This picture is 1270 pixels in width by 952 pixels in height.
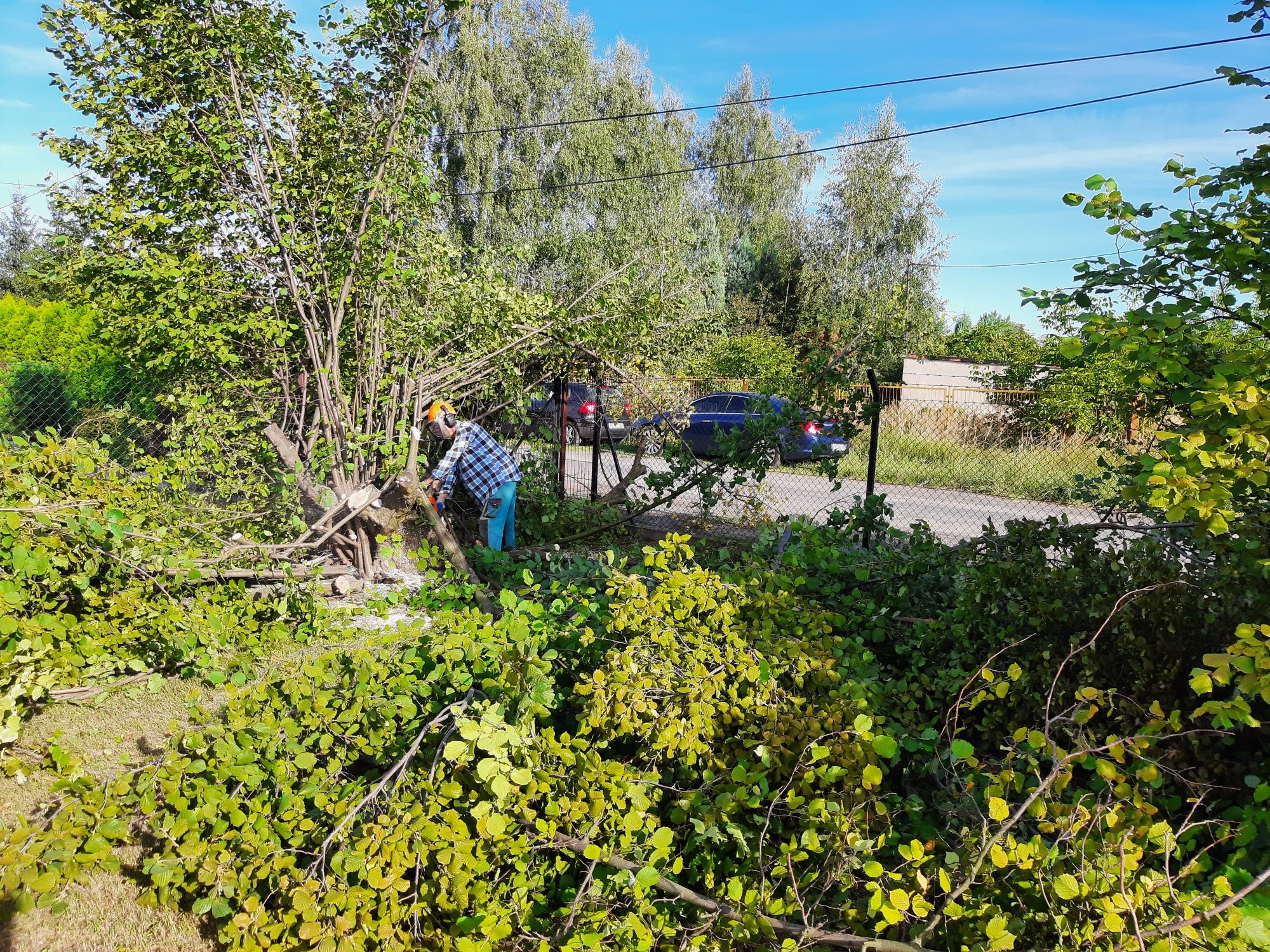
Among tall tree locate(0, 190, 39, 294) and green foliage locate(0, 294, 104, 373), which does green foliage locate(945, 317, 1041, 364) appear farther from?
tall tree locate(0, 190, 39, 294)

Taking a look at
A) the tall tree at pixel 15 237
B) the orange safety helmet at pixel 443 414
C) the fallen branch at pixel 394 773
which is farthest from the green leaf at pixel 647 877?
the tall tree at pixel 15 237

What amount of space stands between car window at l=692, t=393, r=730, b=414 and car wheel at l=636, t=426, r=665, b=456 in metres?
9.01

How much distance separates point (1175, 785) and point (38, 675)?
4375 mm

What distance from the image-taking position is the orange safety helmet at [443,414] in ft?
20.2

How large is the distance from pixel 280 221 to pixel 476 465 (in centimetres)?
222

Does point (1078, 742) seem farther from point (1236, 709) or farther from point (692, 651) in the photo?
point (692, 651)

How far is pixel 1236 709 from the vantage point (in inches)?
65.9

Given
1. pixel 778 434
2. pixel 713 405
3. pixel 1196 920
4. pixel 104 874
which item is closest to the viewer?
pixel 1196 920

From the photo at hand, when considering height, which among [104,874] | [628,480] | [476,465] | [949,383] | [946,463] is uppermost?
[949,383]

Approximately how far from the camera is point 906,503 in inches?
468

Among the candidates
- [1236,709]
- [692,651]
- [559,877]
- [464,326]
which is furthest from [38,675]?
[1236,709]

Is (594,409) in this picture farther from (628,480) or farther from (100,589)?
(100,589)

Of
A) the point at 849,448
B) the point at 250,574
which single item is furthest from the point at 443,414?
the point at 849,448

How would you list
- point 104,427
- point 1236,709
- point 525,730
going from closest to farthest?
point 1236,709 → point 525,730 → point 104,427
